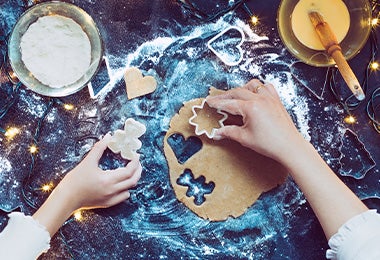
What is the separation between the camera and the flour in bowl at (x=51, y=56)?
58.8 inches

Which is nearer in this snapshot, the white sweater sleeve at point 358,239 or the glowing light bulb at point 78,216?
the white sweater sleeve at point 358,239

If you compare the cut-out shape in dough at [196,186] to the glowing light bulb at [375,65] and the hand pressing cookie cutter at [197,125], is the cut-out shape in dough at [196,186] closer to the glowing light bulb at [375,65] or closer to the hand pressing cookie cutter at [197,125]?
the hand pressing cookie cutter at [197,125]

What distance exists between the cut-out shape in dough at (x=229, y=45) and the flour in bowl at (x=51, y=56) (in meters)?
0.34

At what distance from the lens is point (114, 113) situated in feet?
5.07

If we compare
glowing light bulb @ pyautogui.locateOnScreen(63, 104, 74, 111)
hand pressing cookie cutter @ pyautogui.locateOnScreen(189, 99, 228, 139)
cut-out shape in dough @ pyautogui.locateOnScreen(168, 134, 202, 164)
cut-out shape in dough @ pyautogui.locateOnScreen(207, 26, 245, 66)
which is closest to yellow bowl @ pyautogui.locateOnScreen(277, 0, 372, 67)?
cut-out shape in dough @ pyautogui.locateOnScreen(207, 26, 245, 66)

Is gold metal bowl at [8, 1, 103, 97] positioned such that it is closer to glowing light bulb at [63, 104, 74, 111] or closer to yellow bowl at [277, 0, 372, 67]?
glowing light bulb at [63, 104, 74, 111]

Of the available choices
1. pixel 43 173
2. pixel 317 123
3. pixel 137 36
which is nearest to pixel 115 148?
pixel 43 173

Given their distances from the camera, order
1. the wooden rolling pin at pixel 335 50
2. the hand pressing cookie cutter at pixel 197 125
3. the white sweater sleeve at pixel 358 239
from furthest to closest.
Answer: the hand pressing cookie cutter at pixel 197 125
the wooden rolling pin at pixel 335 50
the white sweater sleeve at pixel 358 239

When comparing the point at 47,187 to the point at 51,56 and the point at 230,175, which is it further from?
the point at 230,175

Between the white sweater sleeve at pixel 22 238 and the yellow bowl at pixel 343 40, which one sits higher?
the yellow bowl at pixel 343 40

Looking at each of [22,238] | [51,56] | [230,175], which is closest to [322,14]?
[230,175]

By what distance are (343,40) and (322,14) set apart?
0.29 ft

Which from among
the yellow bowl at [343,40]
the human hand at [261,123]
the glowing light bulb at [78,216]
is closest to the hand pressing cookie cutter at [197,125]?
the human hand at [261,123]

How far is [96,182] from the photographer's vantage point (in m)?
1.44
